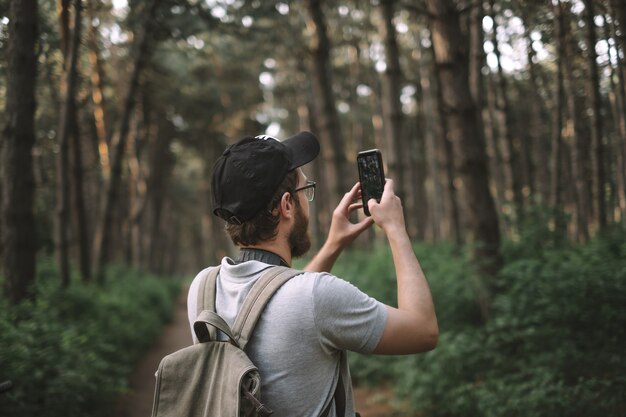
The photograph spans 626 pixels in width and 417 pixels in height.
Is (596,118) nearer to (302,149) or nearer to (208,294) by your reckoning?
(302,149)

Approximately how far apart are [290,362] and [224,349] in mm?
238

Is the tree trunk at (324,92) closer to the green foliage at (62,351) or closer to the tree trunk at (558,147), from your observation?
the tree trunk at (558,147)

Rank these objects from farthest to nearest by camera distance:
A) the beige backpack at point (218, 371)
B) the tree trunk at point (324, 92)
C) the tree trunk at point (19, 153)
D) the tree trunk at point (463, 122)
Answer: the tree trunk at point (324, 92) → the tree trunk at point (463, 122) → the tree trunk at point (19, 153) → the beige backpack at point (218, 371)

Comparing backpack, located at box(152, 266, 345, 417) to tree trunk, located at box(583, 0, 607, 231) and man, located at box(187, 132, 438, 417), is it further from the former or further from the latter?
tree trunk, located at box(583, 0, 607, 231)

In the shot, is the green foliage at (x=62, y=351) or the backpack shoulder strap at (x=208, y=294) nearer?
the backpack shoulder strap at (x=208, y=294)

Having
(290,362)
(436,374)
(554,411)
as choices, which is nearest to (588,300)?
(554,411)

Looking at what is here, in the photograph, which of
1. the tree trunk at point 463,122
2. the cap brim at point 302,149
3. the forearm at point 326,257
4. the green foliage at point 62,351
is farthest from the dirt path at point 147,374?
the cap brim at point 302,149

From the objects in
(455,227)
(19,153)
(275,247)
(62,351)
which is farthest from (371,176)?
(455,227)

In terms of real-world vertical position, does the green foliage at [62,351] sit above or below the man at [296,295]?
below

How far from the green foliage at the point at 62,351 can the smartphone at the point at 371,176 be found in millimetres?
3920

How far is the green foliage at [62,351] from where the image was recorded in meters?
4.95

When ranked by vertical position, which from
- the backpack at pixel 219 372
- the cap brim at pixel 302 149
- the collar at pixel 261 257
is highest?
the cap brim at pixel 302 149

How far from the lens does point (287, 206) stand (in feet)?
7.16

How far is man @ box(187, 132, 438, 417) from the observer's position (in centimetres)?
188
